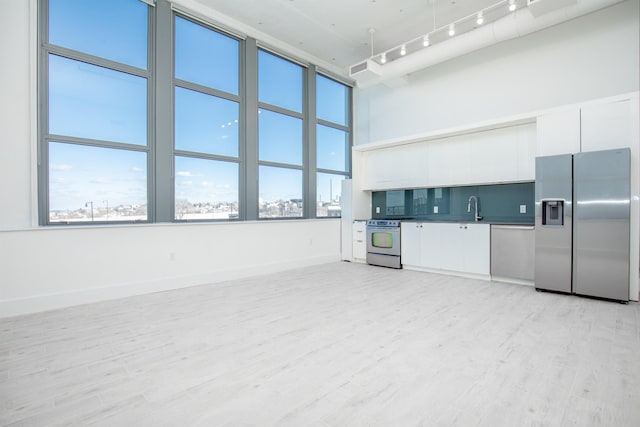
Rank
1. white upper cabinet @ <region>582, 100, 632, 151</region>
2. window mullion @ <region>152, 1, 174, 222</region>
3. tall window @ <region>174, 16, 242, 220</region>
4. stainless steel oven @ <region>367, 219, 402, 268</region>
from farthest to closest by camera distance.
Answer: stainless steel oven @ <region>367, 219, 402, 268</region>, tall window @ <region>174, 16, 242, 220</region>, window mullion @ <region>152, 1, 174, 222</region>, white upper cabinet @ <region>582, 100, 632, 151</region>

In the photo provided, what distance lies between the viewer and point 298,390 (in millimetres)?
1931

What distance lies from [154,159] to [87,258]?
153cm

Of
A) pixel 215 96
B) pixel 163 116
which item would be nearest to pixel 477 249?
pixel 215 96

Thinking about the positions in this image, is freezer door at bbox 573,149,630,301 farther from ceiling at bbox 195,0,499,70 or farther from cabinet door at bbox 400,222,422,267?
ceiling at bbox 195,0,499,70

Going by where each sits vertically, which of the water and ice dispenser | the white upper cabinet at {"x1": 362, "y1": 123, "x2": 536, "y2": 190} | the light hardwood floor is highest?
the white upper cabinet at {"x1": 362, "y1": 123, "x2": 536, "y2": 190}

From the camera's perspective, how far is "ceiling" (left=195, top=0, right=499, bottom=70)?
4.91 meters

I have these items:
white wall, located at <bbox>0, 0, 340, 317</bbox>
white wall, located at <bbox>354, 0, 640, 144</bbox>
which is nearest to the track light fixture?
white wall, located at <bbox>354, 0, 640, 144</bbox>

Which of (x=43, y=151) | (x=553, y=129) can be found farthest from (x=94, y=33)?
(x=553, y=129)

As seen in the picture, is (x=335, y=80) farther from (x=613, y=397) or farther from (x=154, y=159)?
(x=613, y=397)

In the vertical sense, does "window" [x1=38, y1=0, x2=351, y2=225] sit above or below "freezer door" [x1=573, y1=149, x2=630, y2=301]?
above

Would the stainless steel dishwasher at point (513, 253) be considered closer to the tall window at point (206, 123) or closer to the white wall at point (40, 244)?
the tall window at point (206, 123)

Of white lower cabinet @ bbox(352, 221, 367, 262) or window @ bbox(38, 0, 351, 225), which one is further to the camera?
white lower cabinet @ bbox(352, 221, 367, 262)

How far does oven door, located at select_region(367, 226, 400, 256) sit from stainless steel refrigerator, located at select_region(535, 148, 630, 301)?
86.3 inches

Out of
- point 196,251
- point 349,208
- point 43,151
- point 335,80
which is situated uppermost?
point 335,80
